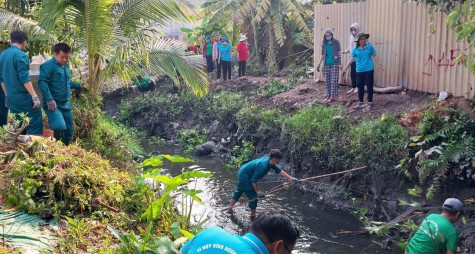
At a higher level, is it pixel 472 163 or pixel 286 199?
pixel 472 163

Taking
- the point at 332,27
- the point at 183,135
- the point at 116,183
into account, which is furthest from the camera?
the point at 183,135

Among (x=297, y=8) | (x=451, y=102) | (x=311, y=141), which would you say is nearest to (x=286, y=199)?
(x=311, y=141)

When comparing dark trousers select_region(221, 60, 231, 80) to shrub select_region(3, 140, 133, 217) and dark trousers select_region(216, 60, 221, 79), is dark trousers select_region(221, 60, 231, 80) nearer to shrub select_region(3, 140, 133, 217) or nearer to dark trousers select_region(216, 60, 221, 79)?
dark trousers select_region(216, 60, 221, 79)

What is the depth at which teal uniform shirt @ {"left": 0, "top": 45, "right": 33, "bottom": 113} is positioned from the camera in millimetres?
7352

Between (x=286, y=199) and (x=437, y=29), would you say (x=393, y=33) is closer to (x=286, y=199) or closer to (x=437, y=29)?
(x=437, y=29)

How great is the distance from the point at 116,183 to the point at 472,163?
203 inches

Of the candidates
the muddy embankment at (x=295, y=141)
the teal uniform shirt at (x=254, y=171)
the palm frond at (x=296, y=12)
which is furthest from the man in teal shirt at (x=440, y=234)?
the palm frond at (x=296, y=12)

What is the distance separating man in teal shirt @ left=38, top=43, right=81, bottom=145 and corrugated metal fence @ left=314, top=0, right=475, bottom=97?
22.4 ft

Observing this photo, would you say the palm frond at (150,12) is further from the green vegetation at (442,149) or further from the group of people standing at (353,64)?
the green vegetation at (442,149)

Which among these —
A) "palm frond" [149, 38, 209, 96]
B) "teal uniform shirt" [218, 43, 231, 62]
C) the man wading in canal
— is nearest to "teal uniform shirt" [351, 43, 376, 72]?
the man wading in canal

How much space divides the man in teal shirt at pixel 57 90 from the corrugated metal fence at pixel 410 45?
22.4 feet

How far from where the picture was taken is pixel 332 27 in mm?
14969

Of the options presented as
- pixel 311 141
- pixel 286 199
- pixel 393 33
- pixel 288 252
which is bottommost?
pixel 286 199

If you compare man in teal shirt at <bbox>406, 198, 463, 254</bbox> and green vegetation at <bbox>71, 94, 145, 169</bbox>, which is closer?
man in teal shirt at <bbox>406, 198, 463, 254</bbox>
